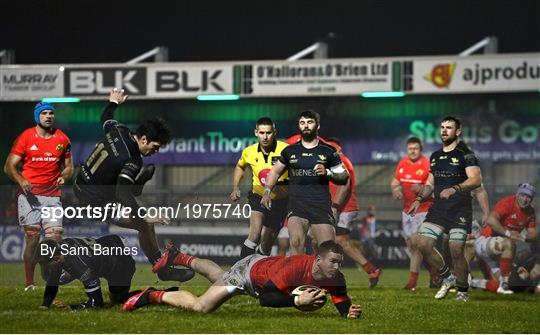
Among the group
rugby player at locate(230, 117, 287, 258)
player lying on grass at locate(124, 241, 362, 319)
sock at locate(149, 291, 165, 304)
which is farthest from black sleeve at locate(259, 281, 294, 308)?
rugby player at locate(230, 117, 287, 258)

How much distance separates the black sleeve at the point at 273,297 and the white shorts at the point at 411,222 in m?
5.78

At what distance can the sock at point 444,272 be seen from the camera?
48.0 ft

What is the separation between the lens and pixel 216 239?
46.0 feet

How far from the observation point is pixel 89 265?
1228cm

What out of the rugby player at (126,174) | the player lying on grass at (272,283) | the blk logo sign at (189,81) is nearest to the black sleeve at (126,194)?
the rugby player at (126,174)

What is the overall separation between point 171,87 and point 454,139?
14555mm

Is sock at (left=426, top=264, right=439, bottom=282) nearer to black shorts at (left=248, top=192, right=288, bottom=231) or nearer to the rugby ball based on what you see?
black shorts at (left=248, top=192, right=288, bottom=231)

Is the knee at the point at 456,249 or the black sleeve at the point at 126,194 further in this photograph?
the knee at the point at 456,249

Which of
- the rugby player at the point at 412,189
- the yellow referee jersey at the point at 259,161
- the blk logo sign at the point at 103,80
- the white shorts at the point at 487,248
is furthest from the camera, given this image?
the blk logo sign at the point at 103,80

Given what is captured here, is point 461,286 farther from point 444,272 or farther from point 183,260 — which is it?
point 183,260

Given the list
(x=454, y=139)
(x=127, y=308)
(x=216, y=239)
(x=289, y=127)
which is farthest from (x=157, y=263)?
(x=289, y=127)

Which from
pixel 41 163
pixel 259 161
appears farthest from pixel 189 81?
pixel 259 161

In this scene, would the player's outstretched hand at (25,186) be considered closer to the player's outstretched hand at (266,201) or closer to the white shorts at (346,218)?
the player's outstretched hand at (266,201)

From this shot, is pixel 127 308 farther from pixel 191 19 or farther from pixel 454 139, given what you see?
pixel 191 19
